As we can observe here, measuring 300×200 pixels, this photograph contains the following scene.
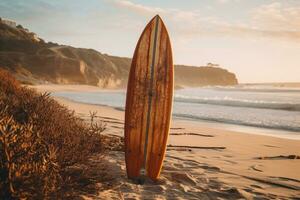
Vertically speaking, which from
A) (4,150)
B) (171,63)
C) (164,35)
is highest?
(164,35)

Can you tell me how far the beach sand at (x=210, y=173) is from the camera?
308 cm

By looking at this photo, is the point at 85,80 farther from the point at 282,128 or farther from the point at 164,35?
the point at 164,35

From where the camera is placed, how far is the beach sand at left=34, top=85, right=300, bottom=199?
3078 millimetres

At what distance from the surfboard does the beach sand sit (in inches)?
9.5

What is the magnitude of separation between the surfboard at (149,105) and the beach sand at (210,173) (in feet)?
0.79

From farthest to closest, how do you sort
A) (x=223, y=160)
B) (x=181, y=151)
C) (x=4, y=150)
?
(x=181, y=151) → (x=223, y=160) → (x=4, y=150)

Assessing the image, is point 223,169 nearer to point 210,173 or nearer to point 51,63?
point 210,173

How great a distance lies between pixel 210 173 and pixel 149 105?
3.95 feet

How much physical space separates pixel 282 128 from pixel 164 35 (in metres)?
7.28

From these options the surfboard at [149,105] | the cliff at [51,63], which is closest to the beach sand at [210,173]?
the surfboard at [149,105]

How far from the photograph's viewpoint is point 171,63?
3891 mm

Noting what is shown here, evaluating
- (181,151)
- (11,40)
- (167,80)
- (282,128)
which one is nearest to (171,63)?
(167,80)

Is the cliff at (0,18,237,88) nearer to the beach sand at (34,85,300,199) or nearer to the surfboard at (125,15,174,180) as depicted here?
the beach sand at (34,85,300,199)

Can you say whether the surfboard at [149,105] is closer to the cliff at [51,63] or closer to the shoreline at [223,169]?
the shoreline at [223,169]
